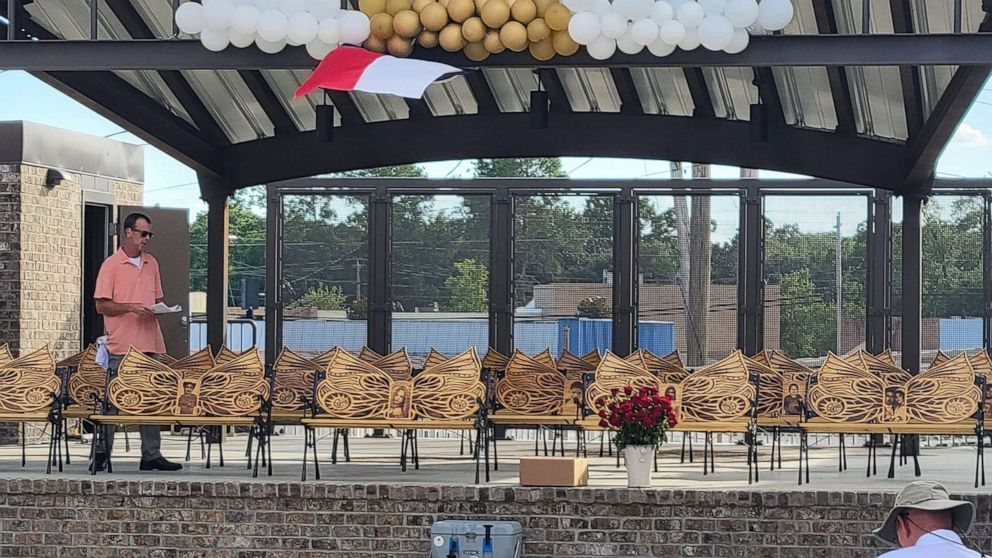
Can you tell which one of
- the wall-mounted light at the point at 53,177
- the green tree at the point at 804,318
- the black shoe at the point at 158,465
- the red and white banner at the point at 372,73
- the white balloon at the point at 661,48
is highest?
the white balloon at the point at 661,48

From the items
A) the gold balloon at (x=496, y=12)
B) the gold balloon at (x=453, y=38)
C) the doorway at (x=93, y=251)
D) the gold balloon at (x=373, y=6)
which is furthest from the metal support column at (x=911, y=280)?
the doorway at (x=93, y=251)

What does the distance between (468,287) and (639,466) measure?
212 inches

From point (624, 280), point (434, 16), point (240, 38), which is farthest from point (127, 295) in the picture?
point (624, 280)

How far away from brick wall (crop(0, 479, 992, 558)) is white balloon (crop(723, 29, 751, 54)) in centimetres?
256

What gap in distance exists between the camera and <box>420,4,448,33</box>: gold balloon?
891 centimetres

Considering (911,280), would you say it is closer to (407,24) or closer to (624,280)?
(624,280)

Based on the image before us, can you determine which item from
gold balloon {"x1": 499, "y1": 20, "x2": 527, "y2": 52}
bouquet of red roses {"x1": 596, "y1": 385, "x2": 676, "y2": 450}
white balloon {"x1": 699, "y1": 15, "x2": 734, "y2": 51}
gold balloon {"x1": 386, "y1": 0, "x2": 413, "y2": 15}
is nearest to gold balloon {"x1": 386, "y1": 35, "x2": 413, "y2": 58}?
gold balloon {"x1": 386, "y1": 0, "x2": 413, "y2": 15}

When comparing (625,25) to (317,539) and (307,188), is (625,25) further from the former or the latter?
(307,188)

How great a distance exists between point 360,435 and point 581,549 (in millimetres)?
5849

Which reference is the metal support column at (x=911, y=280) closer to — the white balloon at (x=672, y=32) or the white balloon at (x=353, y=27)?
the white balloon at (x=672, y=32)

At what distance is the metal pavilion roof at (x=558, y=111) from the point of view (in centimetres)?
1063

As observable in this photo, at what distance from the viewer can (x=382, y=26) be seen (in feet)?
29.6

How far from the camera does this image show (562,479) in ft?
28.8

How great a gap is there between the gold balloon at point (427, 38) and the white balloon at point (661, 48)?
1.29 metres
